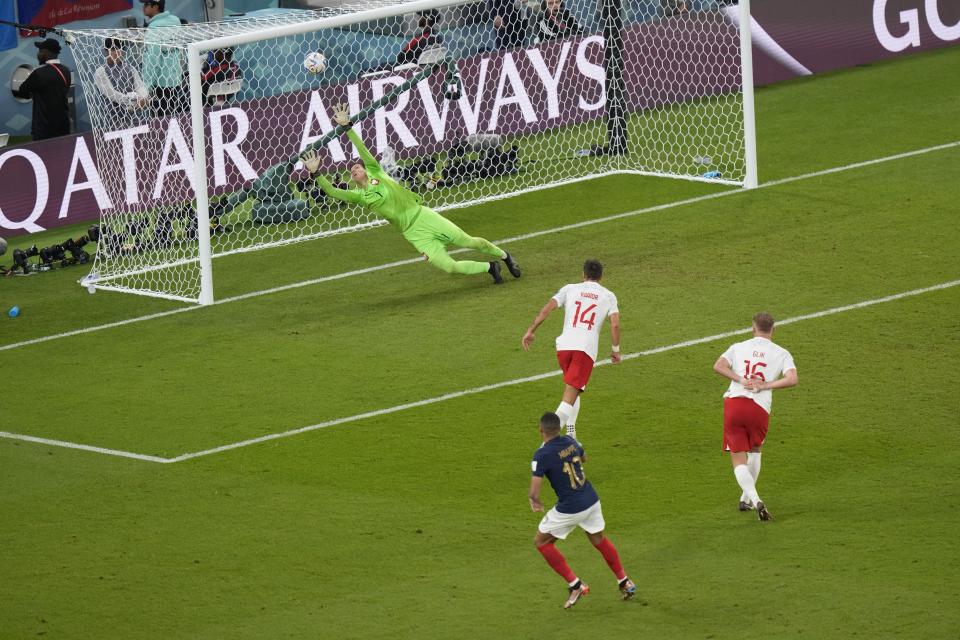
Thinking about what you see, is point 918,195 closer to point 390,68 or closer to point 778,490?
point 390,68

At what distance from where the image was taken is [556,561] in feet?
39.9

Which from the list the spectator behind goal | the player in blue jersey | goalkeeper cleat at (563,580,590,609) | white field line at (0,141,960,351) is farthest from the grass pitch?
the spectator behind goal

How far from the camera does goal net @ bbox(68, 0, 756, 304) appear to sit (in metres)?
22.2

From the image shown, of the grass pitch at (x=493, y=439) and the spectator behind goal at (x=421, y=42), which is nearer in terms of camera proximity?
the grass pitch at (x=493, y=439)

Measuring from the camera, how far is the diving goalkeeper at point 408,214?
20391 mm

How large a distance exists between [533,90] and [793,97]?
219 inches

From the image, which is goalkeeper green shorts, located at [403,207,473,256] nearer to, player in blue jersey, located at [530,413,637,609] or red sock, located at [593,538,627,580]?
player in blue jersey, located at [530,413,637,609]

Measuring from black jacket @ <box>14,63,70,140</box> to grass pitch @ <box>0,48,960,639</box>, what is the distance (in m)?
4.21

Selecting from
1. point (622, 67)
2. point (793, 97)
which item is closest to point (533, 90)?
point (622, 67)

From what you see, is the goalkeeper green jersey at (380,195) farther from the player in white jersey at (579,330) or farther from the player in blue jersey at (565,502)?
the player in blue jersey at (565,502)

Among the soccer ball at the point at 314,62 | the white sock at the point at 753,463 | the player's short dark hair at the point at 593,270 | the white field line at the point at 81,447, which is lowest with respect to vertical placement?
the white field line at the point at 81,447

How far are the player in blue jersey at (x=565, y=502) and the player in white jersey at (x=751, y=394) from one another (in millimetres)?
1929

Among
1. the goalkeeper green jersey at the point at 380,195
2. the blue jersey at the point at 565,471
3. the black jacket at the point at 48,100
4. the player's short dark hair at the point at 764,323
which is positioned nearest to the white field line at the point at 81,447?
the blue jersey at the point at 565,471

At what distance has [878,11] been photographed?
30516 millimetres
